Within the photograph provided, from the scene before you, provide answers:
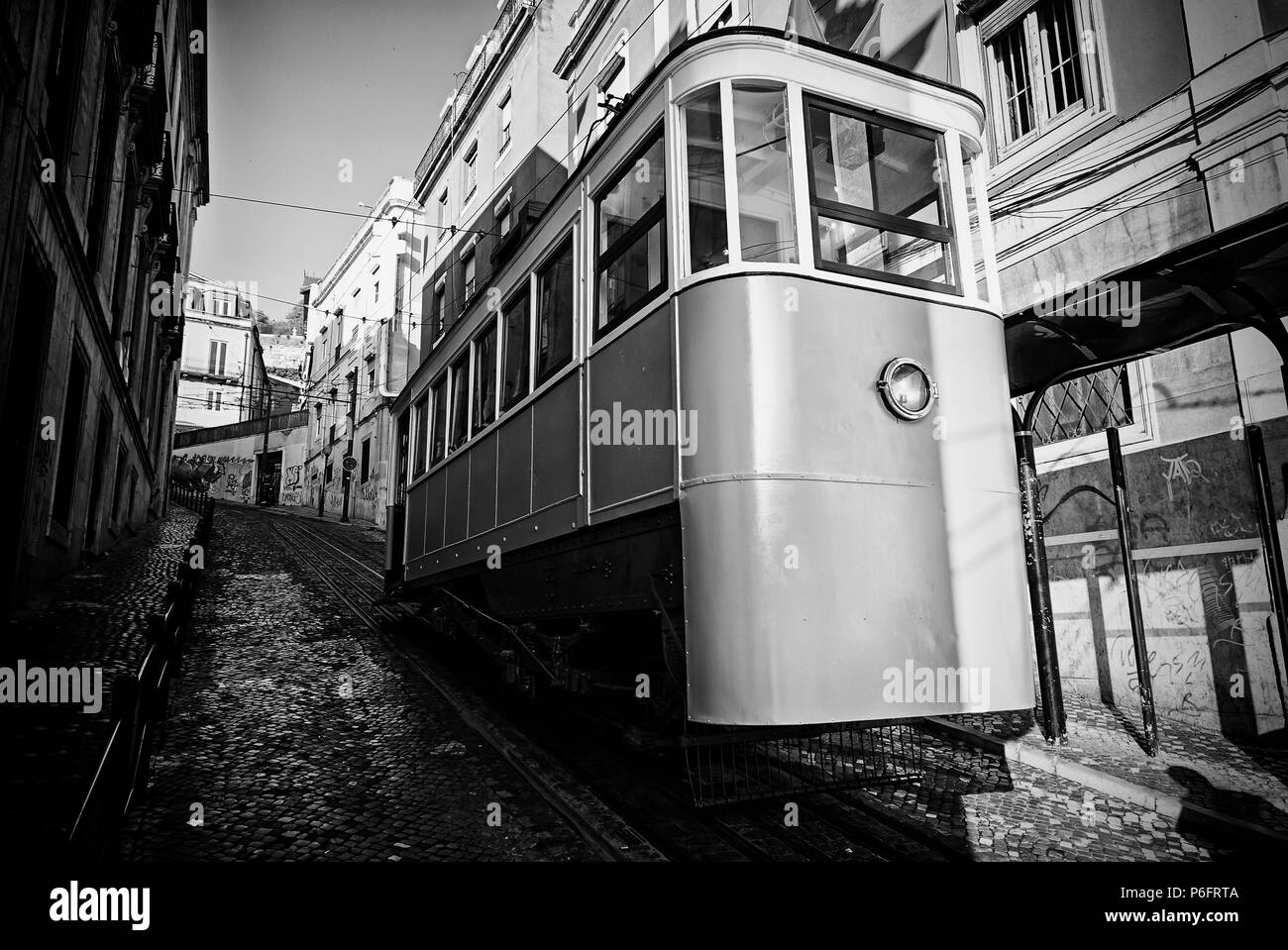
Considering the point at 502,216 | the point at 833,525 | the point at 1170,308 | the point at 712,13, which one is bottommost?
the point at 833,525

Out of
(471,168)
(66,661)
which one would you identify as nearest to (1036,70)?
(66,661)

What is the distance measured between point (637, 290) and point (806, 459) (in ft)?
4.70

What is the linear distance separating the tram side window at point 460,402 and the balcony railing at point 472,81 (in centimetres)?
1616

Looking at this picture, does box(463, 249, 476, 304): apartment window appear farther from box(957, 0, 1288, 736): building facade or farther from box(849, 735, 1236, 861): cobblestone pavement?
box(849, 735, 1236, 861): cobblestone pavement

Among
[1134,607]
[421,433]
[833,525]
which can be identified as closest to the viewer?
[833,525]

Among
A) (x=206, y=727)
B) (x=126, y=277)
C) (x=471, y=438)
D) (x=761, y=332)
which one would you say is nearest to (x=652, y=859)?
(x=761, y=332)

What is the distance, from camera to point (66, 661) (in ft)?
19.7

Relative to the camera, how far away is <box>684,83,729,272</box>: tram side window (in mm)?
3668

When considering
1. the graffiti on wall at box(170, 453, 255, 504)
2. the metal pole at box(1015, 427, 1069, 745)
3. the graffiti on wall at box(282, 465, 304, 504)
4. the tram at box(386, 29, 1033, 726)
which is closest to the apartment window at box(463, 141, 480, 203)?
the tram at box(386, 29, 1033, 726)

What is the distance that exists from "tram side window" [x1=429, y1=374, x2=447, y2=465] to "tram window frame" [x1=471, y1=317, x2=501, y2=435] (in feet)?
3.74

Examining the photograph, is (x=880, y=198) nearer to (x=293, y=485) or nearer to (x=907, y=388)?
(x=907, y=388)

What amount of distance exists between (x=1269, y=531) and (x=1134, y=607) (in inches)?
41.8
